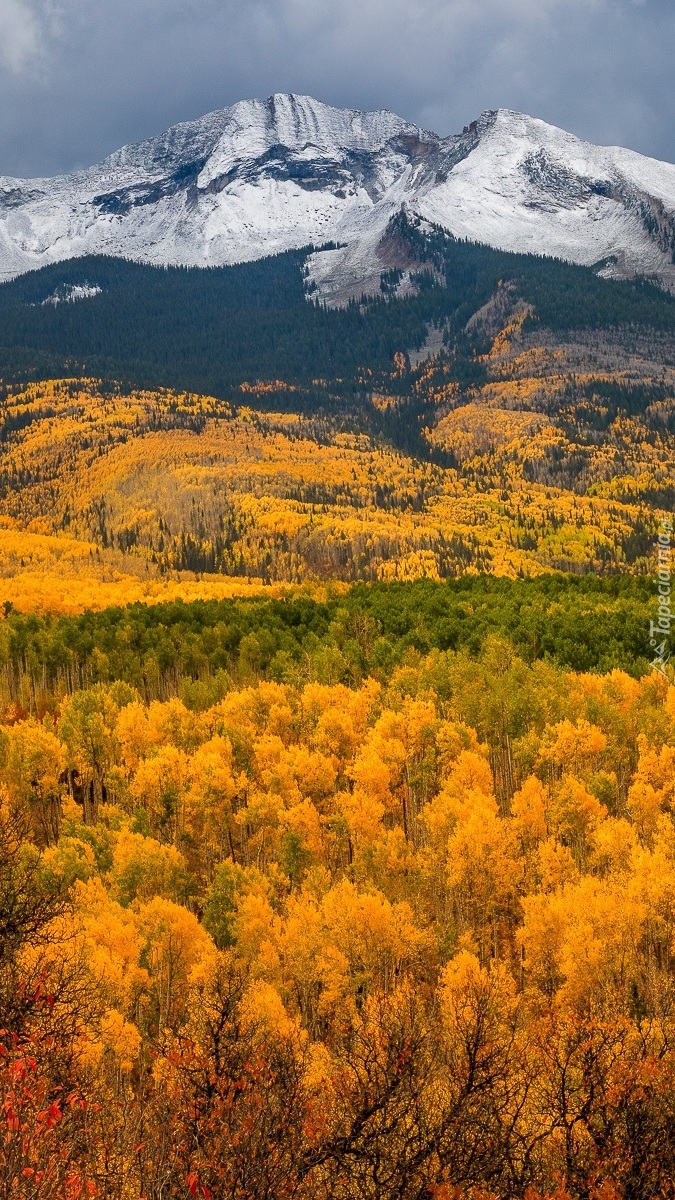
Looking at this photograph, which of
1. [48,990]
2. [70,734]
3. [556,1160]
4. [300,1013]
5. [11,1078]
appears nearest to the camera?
[11,1078]

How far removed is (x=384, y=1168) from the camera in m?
37.5

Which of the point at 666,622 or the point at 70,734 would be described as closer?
the point at 70,734

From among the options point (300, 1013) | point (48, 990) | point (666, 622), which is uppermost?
point (666, 622)

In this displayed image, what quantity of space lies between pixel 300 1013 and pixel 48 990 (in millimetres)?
19054

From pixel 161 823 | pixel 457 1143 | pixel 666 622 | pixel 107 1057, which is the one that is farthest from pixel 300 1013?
pixel 666 622

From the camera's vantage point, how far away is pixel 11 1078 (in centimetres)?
3238

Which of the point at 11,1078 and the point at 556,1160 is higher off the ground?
the point at 11,1078

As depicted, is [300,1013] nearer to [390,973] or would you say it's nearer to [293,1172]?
[390,973]

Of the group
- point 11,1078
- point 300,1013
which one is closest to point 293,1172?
point 11,1078

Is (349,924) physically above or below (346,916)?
below

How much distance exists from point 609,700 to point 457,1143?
6097 cm

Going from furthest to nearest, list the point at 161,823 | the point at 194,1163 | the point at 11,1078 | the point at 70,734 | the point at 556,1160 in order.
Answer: the point at 70,734, the point at 161,823, the point at 556,1160, the point at 194,1163, the point at 11,1078

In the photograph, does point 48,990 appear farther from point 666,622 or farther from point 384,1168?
point 666,622

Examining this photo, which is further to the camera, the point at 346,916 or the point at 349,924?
the point at 346,916
